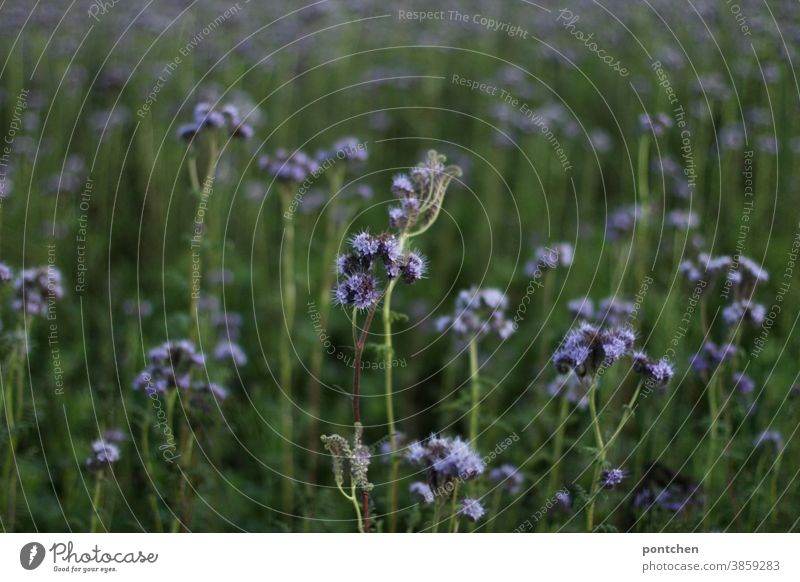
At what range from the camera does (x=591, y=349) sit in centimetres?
252

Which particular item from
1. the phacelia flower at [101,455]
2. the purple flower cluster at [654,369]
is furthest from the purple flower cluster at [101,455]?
the purple flower cluster at [654,369]

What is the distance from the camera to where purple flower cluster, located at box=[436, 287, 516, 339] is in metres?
3.10

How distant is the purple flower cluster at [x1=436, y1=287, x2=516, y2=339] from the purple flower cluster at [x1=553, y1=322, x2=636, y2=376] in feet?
1.82

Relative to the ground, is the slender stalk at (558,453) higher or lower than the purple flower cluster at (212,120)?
lower

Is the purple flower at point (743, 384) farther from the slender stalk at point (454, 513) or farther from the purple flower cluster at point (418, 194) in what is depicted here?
the purple flower cluster at point (418, 194)

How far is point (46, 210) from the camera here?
4297mm

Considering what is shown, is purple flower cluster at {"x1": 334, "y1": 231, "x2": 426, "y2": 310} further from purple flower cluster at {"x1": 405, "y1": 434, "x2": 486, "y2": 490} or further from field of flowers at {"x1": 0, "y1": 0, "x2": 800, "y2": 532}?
purple flower cluster at {"x1": 405, "y1": 434, "x2": 486, "y2": 490}

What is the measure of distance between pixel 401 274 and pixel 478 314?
0.84 metres

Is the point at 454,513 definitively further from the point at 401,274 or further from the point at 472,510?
the point at 401,274

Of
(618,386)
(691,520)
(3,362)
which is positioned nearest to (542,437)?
(618,386)

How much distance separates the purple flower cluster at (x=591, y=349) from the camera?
2.49 m

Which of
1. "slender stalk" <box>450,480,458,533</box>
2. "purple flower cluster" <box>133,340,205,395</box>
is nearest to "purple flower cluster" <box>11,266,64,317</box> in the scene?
"purple flower cluster" <box>133,340,205,395</box>

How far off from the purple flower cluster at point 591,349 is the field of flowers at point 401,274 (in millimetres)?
12
